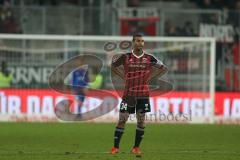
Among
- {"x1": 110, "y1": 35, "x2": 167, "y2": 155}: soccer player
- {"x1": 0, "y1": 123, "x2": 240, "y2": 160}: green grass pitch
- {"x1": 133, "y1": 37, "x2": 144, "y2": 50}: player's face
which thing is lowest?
{"x1": 0, "y1": 123, "x2": 240, "y2": 160}: green grass pitch

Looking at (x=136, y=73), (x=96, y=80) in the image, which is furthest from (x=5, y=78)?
(x=136, y=73)

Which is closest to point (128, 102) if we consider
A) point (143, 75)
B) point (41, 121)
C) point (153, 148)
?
point (143, 75)

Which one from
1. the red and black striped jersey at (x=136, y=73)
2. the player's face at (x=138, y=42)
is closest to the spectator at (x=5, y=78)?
the red and black striped jersey at (x=136, y=73)

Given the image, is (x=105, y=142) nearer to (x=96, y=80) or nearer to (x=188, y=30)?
(x=96, y=80)

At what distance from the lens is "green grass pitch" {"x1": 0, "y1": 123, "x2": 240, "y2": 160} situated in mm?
13102

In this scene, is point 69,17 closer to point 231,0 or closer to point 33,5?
point 33,5

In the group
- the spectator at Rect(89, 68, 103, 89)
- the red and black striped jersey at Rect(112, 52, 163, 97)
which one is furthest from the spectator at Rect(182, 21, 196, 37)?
the red and black striped jersey at Rect(112, 52, 163, 97)

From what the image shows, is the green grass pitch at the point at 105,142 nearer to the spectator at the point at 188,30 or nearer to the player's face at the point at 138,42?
the player's face at the point at 138,42

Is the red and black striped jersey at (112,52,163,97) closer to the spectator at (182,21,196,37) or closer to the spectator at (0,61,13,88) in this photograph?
the spectator at (0,61,13,88)

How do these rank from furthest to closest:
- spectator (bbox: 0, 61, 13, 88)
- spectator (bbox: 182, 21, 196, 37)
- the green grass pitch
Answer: spectator (bbox: 182, 21, 196, 37)
spectator (bbox: 0, 61, 13, 88)
the green grass pitch

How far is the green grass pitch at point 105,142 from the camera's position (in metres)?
13.1

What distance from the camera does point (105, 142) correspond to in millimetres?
16141

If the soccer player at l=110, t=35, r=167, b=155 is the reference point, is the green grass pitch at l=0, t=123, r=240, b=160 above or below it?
below

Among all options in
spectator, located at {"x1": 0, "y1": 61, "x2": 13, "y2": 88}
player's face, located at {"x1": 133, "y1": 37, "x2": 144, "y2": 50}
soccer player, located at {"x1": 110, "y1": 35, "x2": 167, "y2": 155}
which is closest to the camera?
player's face, located at {"x1": 133, "y1": 37, "x2": 144, "y2": 50}
